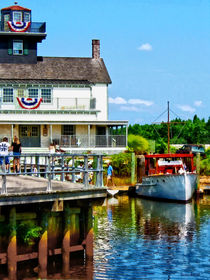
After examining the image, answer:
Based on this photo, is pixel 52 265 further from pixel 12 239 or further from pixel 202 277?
pixel 202 277

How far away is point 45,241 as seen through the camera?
18.2 meters

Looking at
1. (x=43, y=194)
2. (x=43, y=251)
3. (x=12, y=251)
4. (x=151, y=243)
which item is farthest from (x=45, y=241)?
(x=151, y=243)

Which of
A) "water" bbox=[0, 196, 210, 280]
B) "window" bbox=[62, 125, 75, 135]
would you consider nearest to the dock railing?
"water" bbox=[0, 196, 210, 280]

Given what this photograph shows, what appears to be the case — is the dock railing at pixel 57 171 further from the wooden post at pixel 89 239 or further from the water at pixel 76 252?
the wooden post at pixel 89 239

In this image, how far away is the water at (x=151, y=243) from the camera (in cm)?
1905

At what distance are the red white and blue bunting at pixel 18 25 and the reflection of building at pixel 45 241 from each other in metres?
39.8

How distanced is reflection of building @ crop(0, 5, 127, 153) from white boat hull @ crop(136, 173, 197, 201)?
33.1ft

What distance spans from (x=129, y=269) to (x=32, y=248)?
322 centimetres

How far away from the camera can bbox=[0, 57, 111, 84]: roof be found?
55.0 metres

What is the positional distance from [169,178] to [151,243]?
1715 centimetres

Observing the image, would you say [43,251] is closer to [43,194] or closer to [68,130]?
[43,194]

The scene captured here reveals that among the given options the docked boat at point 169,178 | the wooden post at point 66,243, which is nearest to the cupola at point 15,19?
the docked boat at point 169,178

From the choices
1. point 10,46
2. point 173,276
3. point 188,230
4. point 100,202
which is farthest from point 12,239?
point 10,46

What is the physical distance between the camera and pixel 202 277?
18375 mm
